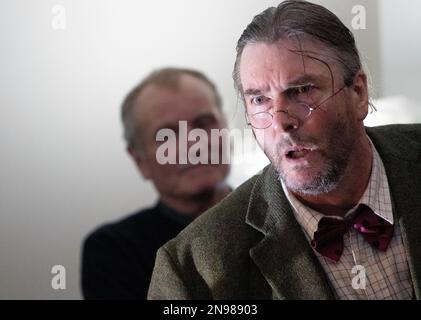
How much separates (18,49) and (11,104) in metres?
0.14

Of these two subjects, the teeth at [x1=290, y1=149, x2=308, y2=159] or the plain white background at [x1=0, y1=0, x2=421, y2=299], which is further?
the plain white background at [x1=0, y1=0, x2=421, y2=299]

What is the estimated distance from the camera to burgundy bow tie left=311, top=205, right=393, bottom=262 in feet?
3.45

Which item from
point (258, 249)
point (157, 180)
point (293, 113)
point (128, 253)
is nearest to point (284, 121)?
point (293, 113)

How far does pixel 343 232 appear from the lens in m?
1.07

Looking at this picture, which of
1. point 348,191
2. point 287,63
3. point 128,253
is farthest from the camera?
point 128,253

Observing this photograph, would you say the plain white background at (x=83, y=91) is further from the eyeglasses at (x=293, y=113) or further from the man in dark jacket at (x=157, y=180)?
the eyeglasses at (x=293, y=113)

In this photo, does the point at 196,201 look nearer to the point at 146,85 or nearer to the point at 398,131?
the point at 146,85

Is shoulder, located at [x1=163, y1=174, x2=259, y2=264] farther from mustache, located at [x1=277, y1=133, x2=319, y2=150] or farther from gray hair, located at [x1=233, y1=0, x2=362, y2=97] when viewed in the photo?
gray hair, located at [x1=233, y1=0, x2=362, y2=97]

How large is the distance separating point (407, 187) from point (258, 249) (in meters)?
0.33

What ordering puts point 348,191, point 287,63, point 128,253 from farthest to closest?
point 128,253, point 348,191, point 287,63

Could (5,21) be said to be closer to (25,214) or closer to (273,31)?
(25,214)

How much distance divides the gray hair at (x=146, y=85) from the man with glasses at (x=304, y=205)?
0.14 m

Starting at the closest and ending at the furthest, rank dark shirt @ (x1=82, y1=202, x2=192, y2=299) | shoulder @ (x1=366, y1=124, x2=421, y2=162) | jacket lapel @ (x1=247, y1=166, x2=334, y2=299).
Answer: jacket lapel @ (x1=247, y1=166, x2=334, y2=299) < shoulder @ (x1=366, y1=124, x2=421, y2=162) < dark shirt @ (x1=82, y1=202, x2=192, y2=299)

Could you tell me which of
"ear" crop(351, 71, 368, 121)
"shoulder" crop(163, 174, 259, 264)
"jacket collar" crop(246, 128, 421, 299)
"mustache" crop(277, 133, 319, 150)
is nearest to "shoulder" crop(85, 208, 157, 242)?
"shoulder" crop(163, 174, 259, 264)
